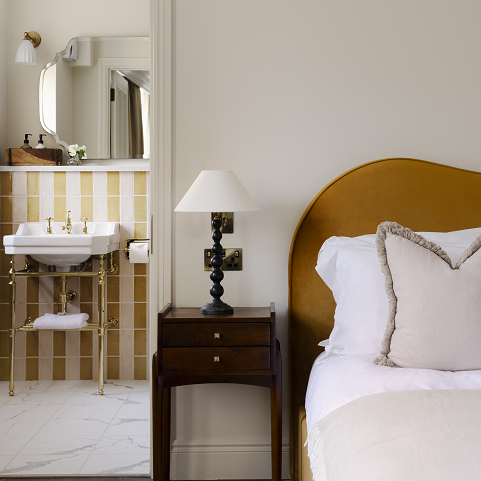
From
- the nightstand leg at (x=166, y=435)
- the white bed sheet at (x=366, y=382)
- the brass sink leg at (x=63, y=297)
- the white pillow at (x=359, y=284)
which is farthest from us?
the brass sink leg at (x=63, y=297)

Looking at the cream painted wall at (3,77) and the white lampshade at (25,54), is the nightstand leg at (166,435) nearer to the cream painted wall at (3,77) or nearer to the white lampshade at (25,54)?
the cream painted wall at (3,77)

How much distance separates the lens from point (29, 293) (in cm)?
310

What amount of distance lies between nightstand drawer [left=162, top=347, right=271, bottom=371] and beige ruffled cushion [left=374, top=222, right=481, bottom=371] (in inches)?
17.0

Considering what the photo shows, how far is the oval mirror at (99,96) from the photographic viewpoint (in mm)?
3141

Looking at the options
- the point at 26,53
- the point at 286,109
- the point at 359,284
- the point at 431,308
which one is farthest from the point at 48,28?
the point at 431,308

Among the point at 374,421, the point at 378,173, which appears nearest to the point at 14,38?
the point at 378,173

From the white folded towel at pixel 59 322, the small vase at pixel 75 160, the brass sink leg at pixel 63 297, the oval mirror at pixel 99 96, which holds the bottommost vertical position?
the white folded towel at pixel 59 322

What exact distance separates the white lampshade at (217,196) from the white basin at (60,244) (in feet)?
4.31

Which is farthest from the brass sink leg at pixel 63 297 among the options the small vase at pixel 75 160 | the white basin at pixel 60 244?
the small vase at pixel 75 160

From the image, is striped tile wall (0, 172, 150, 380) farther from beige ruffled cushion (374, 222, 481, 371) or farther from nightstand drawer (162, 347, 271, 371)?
beige ruffled cushion (374, 222, 481, 371)

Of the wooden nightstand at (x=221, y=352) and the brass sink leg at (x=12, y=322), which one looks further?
the brass sink leg at (x=12, y=322)

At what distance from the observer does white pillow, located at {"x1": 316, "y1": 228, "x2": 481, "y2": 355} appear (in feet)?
4.90

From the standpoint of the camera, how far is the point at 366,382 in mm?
1212

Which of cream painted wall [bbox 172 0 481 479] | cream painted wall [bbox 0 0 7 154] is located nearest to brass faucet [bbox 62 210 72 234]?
cream painted wall [bbox 0 0 7 154]
